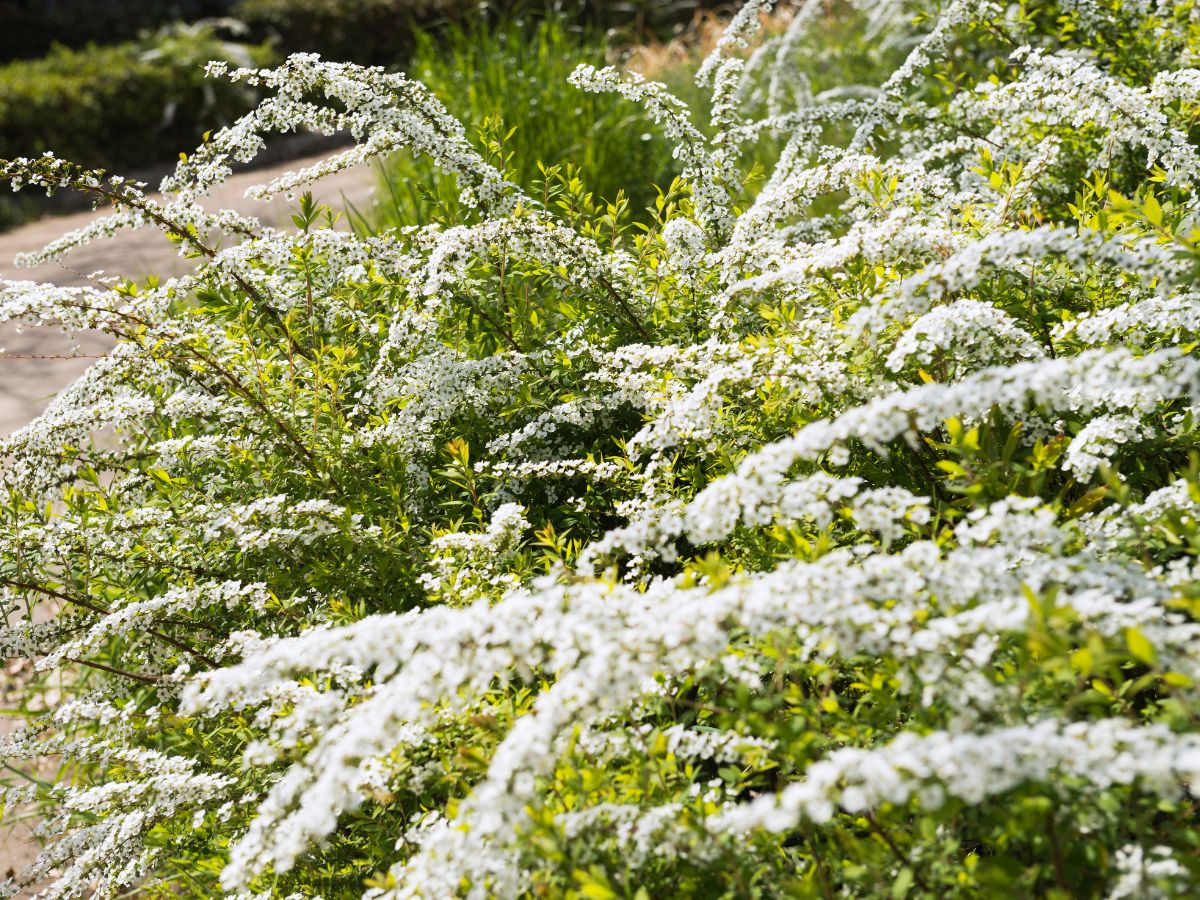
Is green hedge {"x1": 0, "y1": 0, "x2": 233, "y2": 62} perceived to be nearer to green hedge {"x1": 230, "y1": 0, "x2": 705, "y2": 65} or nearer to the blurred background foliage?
the blurred background foliage

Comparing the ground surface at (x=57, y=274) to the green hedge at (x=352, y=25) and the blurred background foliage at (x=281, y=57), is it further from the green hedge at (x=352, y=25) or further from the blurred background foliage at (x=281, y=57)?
the green hedge at (x=352, y=25)

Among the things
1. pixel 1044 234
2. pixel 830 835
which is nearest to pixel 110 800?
pixel 830 835

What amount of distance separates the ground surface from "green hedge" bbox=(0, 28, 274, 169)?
1117 mm

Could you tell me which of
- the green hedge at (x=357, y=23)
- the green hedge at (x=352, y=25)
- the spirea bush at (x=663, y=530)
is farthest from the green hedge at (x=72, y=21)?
the spirea bush at (x=663, y=530)

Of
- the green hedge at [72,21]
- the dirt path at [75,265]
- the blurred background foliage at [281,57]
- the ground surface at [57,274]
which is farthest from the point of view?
the green hedge at [72,21]

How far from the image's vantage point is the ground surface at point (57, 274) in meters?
4.23

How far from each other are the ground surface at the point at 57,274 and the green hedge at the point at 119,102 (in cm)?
112

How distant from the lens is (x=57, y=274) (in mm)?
7656

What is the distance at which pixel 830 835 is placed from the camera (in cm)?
179

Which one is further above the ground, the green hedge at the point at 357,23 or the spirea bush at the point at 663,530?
the green hedge at the point at 357,23

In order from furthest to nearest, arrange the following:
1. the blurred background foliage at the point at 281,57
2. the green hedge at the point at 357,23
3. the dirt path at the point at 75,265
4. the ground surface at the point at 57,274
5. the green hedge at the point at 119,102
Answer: the green hedge at the point at 357,23
the green hedge at the point at 119,102
the blurred background foliage at the point at 281,57
the dirt path at the point at 75,265
the ground surface at the point at 57,274

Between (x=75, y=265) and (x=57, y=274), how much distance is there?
0.66 m

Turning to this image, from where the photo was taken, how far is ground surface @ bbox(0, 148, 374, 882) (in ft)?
13.9

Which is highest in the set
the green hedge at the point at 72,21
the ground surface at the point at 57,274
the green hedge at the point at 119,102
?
the green hedge at the point at 72,21
